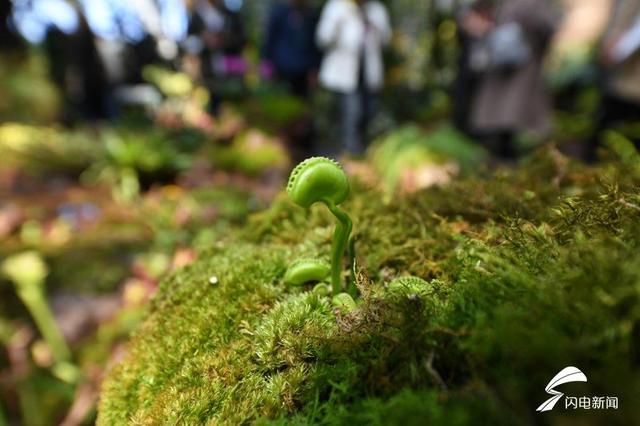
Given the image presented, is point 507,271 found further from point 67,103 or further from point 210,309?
point 67,103

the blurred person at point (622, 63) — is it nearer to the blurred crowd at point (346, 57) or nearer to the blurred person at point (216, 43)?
the blurred crowd at point (346, 57)

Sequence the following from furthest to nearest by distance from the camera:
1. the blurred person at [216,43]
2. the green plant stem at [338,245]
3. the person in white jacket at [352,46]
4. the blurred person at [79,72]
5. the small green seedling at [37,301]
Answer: the blurred person at [79,72] < the blurred person at [216,43] < the person in white jacket at [352,46] < the small green seedling at [37,301] < the green plant stem at [338,245]

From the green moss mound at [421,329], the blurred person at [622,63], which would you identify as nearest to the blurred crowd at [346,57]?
the blurred person at [622,63]

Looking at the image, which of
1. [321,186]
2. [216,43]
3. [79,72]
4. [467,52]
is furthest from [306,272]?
[79,72]

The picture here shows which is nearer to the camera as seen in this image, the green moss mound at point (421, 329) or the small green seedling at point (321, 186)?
the green moss mound at point (421, 329)

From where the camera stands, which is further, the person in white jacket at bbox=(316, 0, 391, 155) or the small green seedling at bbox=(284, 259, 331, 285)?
the person in white jacket at bbox=(316, 0, 391, 155)

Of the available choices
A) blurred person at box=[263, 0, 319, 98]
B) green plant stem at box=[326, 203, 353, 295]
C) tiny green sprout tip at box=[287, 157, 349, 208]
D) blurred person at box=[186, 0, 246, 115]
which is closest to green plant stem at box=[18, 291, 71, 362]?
green plant stem at box=[326, 203, 353, 295]

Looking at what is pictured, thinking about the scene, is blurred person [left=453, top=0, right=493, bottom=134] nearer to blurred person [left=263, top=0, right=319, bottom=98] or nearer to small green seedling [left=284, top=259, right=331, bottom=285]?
blurred person [left=263, top=0, right=319, bottom=98]
